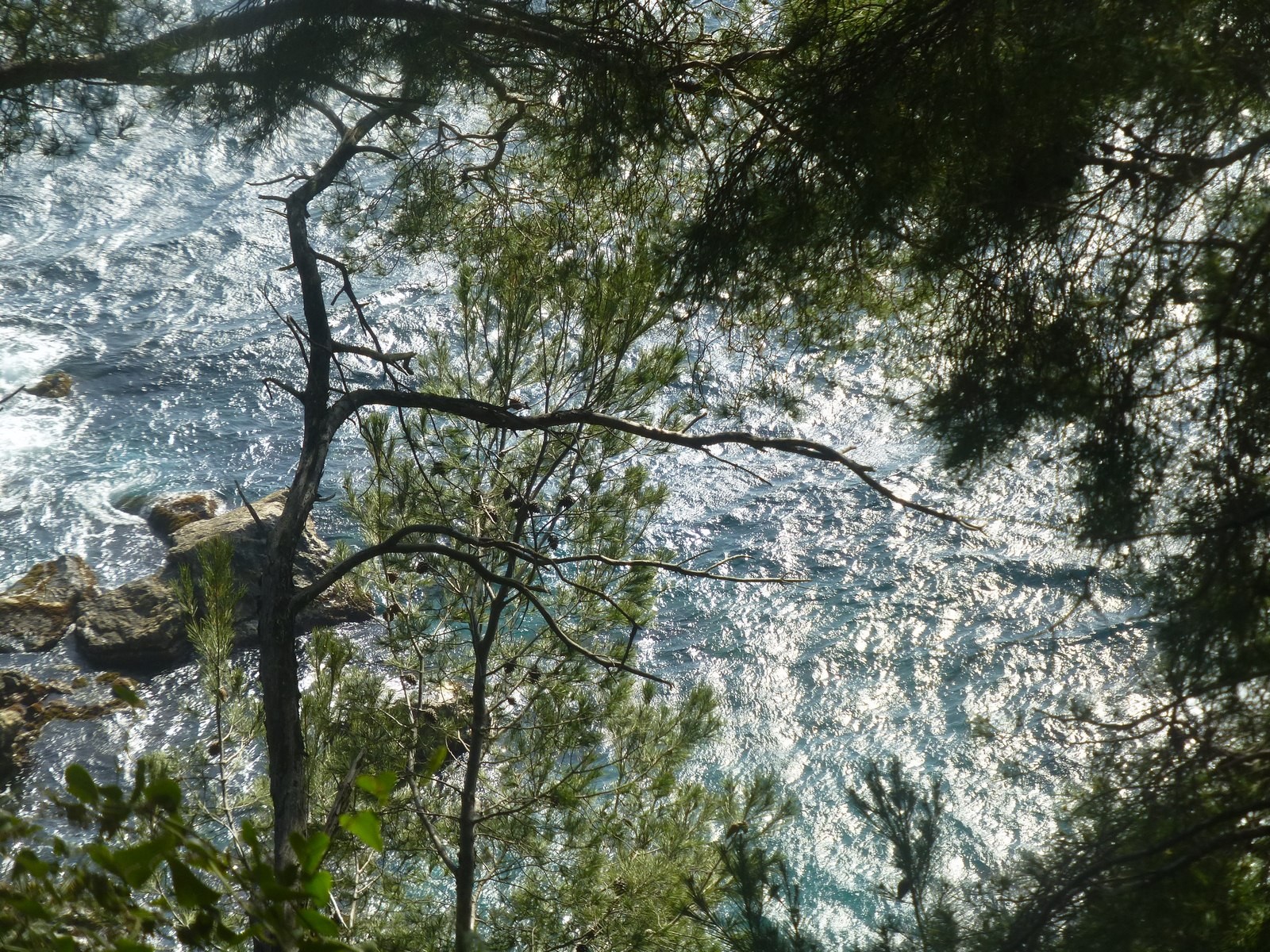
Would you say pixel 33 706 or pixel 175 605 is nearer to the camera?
pixel 33 706

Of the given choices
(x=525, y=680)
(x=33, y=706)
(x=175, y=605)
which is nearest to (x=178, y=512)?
(x=175, y=605)

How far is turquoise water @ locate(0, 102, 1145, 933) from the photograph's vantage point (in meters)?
6.72

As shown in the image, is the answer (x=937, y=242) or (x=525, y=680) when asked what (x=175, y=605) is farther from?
(x=937, y=242)

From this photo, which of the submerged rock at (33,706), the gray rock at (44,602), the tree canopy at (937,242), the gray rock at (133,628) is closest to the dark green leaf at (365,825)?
the tree canopy at (937,242)

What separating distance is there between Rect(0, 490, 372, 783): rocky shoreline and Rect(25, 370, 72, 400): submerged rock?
2439 millimetres

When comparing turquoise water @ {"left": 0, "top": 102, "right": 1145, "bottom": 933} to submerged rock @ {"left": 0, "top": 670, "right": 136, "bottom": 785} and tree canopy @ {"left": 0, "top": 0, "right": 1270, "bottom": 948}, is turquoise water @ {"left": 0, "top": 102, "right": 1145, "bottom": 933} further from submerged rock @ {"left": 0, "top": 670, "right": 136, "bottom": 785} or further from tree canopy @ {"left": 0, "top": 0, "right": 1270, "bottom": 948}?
tree canopy @ {"left": 0, "top": 0, "right": 1270, "bottom": 948}

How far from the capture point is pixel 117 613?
771cm

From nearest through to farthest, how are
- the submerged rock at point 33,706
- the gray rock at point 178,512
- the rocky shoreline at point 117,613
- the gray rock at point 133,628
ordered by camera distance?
the submerged rock at point 33,706 < the rocky shoreline at point 117,613 < the gray rock at point 133,628 < the gray rock at point 178,512

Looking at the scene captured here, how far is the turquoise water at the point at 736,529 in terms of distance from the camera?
6.72m

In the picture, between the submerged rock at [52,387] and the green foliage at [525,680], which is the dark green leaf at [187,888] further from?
the submerged rock at [52,387]

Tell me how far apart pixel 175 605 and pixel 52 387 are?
367 centimetres

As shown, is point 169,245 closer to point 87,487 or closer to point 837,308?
point 87,487

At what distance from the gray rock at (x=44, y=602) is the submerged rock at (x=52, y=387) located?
2.45 m

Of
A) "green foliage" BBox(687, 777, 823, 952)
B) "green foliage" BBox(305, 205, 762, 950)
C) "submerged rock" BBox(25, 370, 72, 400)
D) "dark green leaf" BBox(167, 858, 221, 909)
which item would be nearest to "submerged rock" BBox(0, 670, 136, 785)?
"submerged rock" BBox(25, 370, 72, 400)
